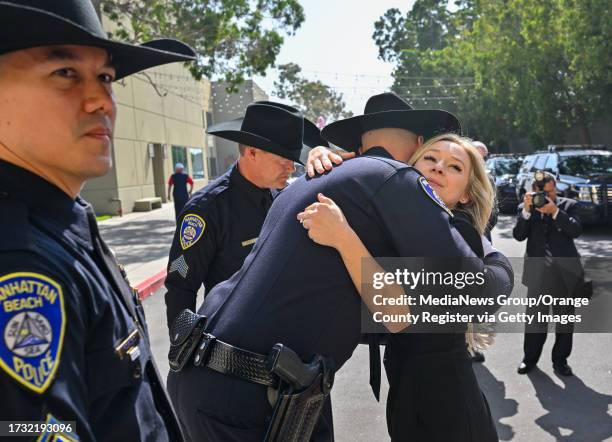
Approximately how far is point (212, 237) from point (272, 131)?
2.37 ft

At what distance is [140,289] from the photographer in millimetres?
7758

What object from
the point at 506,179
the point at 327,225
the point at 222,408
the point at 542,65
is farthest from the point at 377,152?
the point at 542,65

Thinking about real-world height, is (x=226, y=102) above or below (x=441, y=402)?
above

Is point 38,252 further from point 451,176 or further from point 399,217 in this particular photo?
point 451,176

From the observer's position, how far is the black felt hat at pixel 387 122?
7.04ft

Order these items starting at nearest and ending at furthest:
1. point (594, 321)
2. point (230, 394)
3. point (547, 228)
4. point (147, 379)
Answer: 1. point (147, 379)
2. point (230, 394)
3. point (547, 228)
4. point (594, 321)

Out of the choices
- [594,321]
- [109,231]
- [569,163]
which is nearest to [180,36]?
[109,231]

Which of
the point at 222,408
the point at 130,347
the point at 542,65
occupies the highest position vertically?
the point at 542,65

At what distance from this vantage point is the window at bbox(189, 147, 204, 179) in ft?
105

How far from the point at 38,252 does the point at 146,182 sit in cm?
2326

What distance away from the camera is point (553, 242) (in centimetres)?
488

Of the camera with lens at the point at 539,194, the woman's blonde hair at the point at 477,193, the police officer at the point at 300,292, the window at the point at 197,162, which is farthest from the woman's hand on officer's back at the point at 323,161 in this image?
the window at the point at 197,162

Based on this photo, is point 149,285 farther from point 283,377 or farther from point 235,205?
point 283,377

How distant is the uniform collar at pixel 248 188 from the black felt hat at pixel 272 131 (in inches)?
8.2
